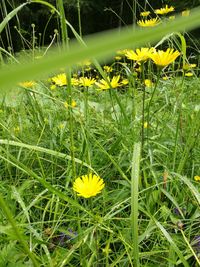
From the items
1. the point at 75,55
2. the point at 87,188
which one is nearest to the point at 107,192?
the point at 87,188

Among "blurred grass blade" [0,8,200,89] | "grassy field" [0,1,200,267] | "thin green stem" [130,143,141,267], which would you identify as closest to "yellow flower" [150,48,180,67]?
"grassy field" [0,1,200,267]

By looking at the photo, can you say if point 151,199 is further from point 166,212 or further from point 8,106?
point 8,106

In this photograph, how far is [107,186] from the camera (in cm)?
94

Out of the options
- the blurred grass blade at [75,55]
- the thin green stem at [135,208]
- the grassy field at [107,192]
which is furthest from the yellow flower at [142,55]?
the blurred grass blade at [75,55]

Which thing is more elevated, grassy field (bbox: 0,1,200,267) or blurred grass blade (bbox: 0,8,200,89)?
blurred grass blade (bbox: 0,8,200,89)

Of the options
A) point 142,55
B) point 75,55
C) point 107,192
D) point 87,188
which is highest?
point 75,55

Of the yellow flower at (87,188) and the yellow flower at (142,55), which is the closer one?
the yellow flower at (87,188)

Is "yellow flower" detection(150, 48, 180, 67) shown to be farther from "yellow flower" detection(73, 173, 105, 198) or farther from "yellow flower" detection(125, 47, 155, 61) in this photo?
"yellow flower" detection(73, 173, 105, 198)

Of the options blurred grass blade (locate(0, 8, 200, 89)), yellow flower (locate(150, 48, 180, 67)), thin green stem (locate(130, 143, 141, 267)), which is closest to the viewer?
blurred grass blade (locate(0, 8, 200, 89))

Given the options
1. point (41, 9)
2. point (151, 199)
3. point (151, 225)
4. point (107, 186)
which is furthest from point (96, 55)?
point (41, 9)

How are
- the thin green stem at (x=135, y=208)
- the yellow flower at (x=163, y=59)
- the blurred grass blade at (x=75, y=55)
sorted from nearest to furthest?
the blurred grass blade at (x=75, y=55), the thin green stem at (x=135, y=208), the yellow flower at (x=163, y=59)

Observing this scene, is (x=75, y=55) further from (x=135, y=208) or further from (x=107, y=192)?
(x=107, y=192)

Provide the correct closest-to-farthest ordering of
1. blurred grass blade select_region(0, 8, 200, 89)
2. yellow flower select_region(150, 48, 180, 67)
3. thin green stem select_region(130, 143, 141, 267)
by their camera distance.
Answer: blurred grass blade select_region(0, 8, 200, 89), thin green stem select_region(130, 143, 141, 267), yellow flower select_region(150, 48, 180, 67)

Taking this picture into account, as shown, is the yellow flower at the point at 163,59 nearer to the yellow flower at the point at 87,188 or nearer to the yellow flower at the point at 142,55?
the yellow flower at the point at 142,55
